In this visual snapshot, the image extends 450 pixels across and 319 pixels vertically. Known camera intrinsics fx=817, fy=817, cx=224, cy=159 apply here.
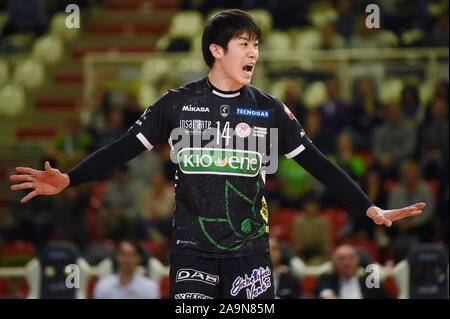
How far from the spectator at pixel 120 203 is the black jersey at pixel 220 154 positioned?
711 centimetres

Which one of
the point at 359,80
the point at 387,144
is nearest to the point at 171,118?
the point at 387,144

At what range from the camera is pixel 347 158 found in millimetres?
11680

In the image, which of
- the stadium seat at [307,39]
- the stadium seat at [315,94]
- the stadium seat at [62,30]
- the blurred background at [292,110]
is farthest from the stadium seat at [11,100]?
the stadium seat at [315,94]

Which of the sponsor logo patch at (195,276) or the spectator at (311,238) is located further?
the spectator at (311,238)

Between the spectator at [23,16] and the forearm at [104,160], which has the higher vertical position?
the spectator at [23,16]

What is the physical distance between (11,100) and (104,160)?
1171 cm

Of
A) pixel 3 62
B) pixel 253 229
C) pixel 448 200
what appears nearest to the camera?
pixel 253 229

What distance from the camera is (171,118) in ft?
14.3

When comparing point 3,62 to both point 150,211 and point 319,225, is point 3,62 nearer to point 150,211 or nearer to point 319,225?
point 150,211

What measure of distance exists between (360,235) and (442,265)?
6.24 ft

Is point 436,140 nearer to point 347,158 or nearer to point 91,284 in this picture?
point 347,158

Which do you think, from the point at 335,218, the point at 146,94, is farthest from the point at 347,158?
the point at 146,94

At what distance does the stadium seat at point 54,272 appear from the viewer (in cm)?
925

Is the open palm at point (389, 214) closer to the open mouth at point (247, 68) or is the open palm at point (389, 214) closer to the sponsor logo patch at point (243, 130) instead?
the sponsor logo patch at point (243, 130)
